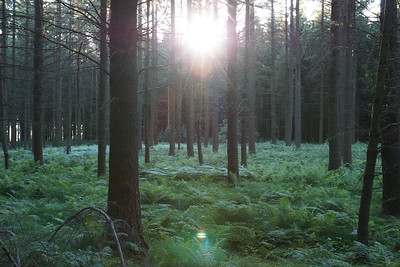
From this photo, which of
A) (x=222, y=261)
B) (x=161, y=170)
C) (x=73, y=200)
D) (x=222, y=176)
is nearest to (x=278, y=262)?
(x=222, y=261)

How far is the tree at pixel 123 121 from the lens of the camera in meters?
4.59

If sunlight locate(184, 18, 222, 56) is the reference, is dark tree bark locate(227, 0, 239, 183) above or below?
below

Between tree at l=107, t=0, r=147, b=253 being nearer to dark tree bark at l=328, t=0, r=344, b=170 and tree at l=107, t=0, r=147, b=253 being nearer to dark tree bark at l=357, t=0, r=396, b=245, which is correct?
dark tree bark at l=357, t=0, r=396, b=245

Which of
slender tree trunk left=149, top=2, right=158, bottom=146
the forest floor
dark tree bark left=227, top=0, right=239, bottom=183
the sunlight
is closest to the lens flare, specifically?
the forest floor

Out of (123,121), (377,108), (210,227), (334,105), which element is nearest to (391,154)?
(377,108)

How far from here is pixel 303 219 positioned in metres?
6.40

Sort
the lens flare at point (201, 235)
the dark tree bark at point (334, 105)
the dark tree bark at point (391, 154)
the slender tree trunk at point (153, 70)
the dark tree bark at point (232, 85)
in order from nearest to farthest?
the lens flare at point (201, 235) < the slender tree trunk at point (153, 70) < the dark tree bark at point (391, 154) < the dark tree bark at point (232, 85) < the dark tree bark at point (334, 105)

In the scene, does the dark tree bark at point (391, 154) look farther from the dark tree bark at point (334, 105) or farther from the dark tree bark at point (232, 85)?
the dark tree bark at point (334, 105)

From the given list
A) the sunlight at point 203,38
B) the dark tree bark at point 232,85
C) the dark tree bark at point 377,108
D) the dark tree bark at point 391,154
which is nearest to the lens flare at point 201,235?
the dark tree bark at point 377,108

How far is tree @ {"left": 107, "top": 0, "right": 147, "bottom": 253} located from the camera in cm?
459

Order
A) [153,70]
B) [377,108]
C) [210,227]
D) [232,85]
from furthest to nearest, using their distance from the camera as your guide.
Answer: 1. [153,70]
2. [232,85]
3. [210,227]
4. [377,108]

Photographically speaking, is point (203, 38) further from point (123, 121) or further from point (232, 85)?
point (123, 121)

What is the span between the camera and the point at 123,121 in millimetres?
4598

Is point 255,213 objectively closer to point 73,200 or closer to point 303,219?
point 303,219
